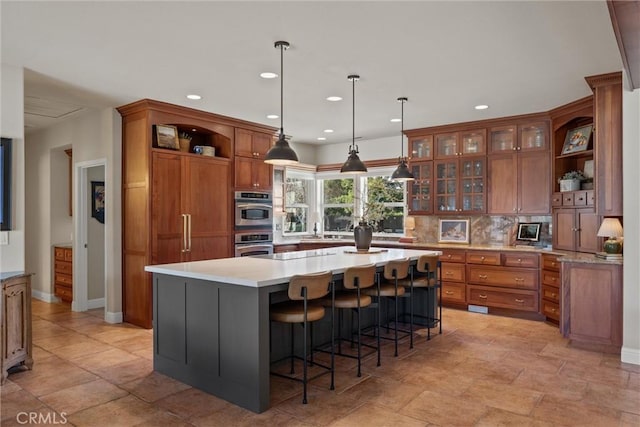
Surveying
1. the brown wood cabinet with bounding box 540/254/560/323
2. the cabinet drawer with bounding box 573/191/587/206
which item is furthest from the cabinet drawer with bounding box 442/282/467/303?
the cabinet drawer with bounding box 573/191/587/206

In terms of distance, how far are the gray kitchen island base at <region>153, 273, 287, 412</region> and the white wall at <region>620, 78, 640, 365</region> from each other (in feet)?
10.3

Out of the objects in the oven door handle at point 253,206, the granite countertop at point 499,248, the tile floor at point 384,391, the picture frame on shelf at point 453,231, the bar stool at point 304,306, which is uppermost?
the oven door handle at point 253,206

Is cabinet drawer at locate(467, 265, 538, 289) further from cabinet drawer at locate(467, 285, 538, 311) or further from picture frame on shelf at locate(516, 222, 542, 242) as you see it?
picture frame on shelf at locate(516, 222, 542, 242)

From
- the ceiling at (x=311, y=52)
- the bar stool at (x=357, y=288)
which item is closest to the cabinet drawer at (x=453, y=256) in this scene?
the ceiling at (x=311, y=52)

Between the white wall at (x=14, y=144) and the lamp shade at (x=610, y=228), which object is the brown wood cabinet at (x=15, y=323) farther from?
the lamp shade at (x=610, y=228)

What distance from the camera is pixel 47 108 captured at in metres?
5.55

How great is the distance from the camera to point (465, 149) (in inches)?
256

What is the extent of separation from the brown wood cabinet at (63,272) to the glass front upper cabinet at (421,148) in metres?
5.23

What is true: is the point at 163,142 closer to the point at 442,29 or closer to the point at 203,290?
the point at 203,290

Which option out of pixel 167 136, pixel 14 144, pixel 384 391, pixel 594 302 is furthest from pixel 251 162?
pixel 594 302

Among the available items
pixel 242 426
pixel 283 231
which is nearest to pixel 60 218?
pixel 283 231

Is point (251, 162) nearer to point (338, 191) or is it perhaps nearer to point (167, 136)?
point (167, 136)

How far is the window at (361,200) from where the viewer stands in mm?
7668

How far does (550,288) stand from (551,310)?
0.26 meters
